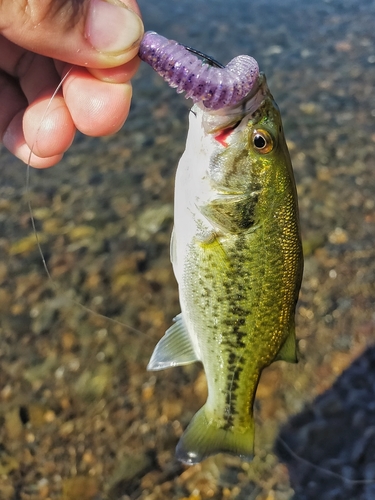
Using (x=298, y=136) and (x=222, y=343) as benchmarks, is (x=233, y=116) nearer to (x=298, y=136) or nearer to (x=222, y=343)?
(x=222, y=343)

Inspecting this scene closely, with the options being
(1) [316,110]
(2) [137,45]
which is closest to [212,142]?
(2) [137,45]

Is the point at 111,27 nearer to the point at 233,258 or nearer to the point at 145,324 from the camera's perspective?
the point at 233,258

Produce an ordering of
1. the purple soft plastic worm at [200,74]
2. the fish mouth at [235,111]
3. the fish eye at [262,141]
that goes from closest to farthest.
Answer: the purple soft plastic worm at [200,74], the fish mouth at [235,111], the fish eye at [262,141]

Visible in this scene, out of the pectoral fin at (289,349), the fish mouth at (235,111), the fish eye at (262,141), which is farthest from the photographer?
the pectoral fin at (289,349)

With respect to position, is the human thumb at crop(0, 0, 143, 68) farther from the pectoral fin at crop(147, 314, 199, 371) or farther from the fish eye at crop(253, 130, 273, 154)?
the pectoral fin at crop(147, 314, 199, 371)

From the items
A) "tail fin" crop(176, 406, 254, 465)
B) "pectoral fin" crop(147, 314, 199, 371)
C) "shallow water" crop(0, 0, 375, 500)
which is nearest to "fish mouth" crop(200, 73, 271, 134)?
"pectoral fin" crop(147, 314, 199, 371)

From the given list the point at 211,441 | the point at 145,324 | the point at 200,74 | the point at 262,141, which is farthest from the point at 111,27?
the point at 145,324

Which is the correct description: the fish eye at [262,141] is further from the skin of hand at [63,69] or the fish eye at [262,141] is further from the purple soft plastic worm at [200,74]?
the skin of hand at [63,69]

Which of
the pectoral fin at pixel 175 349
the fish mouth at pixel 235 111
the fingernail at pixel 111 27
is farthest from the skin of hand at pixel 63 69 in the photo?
the pectoral fin at pixel 175 349

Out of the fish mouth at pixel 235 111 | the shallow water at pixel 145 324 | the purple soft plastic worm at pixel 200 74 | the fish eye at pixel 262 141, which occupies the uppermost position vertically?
the purple soft plastic worm at pixel 200 74
